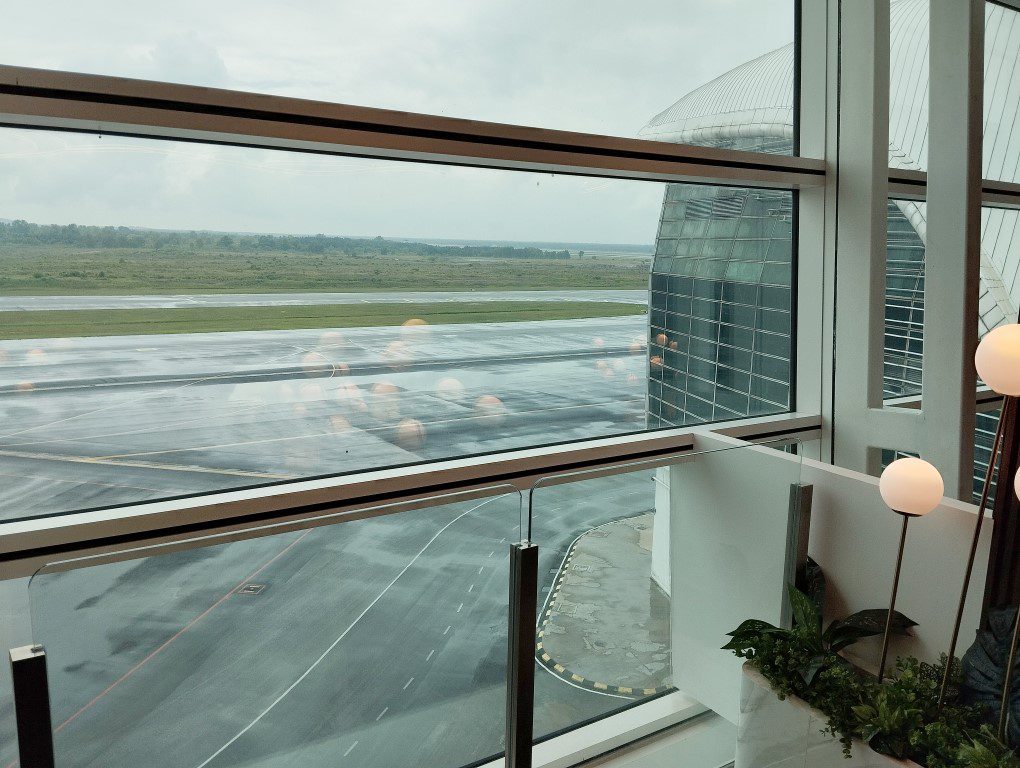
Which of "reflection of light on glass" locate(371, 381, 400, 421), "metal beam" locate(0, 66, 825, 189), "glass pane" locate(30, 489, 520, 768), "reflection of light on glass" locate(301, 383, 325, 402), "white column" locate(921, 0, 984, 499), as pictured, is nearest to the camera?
"glass pane" locate(30, 489, 520, 768)

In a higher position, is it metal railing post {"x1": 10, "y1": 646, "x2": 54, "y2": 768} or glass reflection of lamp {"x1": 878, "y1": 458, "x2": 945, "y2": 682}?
glass reflection of lamp {"x1": 878, "y1": 458, "x2": 945, "y2": 682}

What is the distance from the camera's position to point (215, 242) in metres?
3.51

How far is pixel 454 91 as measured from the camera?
A: 3.99 meters

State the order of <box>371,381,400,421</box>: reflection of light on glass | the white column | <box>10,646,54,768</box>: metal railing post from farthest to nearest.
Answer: the white column < <box>371,381,400,421</box>: reflection of light on glass < <box>10,646,54,768</box>: metal railing post

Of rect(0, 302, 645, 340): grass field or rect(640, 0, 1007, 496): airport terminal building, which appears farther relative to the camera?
rect(640, 0, 1007, 496): airport terminal building

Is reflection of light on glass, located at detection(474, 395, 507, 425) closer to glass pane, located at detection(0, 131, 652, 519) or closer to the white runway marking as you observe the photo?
glass pane, located at detection(0, 131, 652, 519)

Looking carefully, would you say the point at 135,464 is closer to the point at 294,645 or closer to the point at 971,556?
the point at 294,645

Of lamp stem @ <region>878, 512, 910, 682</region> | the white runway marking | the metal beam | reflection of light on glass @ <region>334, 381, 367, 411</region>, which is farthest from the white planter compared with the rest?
the metal beam

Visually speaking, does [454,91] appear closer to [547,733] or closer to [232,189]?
[232,189]

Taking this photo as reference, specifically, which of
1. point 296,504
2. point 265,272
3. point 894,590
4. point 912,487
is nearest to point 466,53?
point 265,272

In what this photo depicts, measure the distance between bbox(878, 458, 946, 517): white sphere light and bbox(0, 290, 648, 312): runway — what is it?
2.01 meters

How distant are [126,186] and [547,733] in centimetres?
286

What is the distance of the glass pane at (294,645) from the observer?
2.32 metres

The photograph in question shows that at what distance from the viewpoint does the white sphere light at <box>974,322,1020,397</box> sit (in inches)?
118
